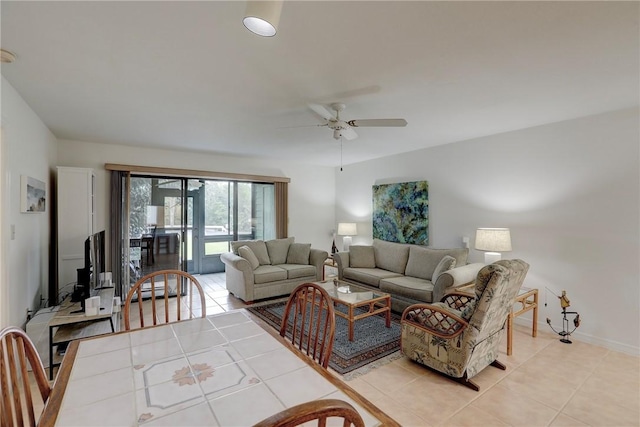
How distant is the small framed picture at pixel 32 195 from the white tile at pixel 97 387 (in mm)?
2516

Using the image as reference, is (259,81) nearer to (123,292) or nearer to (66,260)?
(66,260)

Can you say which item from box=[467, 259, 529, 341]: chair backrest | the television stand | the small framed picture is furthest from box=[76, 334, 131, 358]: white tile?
box=[467, 259, 529, 341]: chair backrest

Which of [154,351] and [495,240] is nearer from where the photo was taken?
[154,351]

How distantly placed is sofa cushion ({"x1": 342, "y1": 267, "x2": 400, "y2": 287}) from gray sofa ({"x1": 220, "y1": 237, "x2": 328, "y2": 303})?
1.90ft

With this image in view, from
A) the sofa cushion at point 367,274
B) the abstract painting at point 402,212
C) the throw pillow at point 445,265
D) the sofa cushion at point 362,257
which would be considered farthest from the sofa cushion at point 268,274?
the throw pillow at point 445,265

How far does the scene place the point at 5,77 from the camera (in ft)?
7.52

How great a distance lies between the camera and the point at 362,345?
303 centimetres

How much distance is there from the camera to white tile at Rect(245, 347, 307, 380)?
1.17 metres

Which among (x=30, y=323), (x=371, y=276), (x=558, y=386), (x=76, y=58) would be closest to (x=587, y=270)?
(x=558, y=386)

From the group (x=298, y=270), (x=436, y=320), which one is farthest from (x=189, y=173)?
(x=436, y=320)

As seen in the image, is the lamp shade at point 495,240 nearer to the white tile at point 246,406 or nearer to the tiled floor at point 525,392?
the tiled floor at point 525,392

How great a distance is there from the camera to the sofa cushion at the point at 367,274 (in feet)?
14.0

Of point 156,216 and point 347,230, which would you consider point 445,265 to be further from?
point 156,216

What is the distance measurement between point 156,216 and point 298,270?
2618 mm
